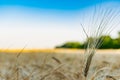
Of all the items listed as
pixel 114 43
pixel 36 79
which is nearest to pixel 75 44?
pixel 114 43

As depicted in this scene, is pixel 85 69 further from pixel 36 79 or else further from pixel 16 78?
pixel 36 79

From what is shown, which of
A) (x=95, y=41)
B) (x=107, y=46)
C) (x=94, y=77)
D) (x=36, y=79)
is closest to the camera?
(x=94, y=77)

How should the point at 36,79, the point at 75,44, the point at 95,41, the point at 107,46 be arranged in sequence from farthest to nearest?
the point at 75,44, the point at 107,46, the point at 36,79, the point at 95,41

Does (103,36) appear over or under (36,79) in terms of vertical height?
over

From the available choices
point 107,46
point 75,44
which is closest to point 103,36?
point 107,46

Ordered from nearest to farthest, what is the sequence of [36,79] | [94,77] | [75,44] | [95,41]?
[94,77], [95,41], [36,79], [75,44]

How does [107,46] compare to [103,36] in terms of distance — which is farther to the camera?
[107,46]

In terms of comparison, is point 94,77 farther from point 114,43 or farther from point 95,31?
point 114,43

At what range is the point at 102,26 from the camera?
2.61 metres

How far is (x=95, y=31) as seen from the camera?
8.64 feet

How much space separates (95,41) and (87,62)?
141mm

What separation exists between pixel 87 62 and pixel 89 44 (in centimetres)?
17

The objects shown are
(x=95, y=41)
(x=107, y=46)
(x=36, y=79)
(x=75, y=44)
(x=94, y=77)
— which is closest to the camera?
(x=94, y=77)

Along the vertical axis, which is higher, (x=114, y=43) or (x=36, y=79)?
(x=114, y=43)
